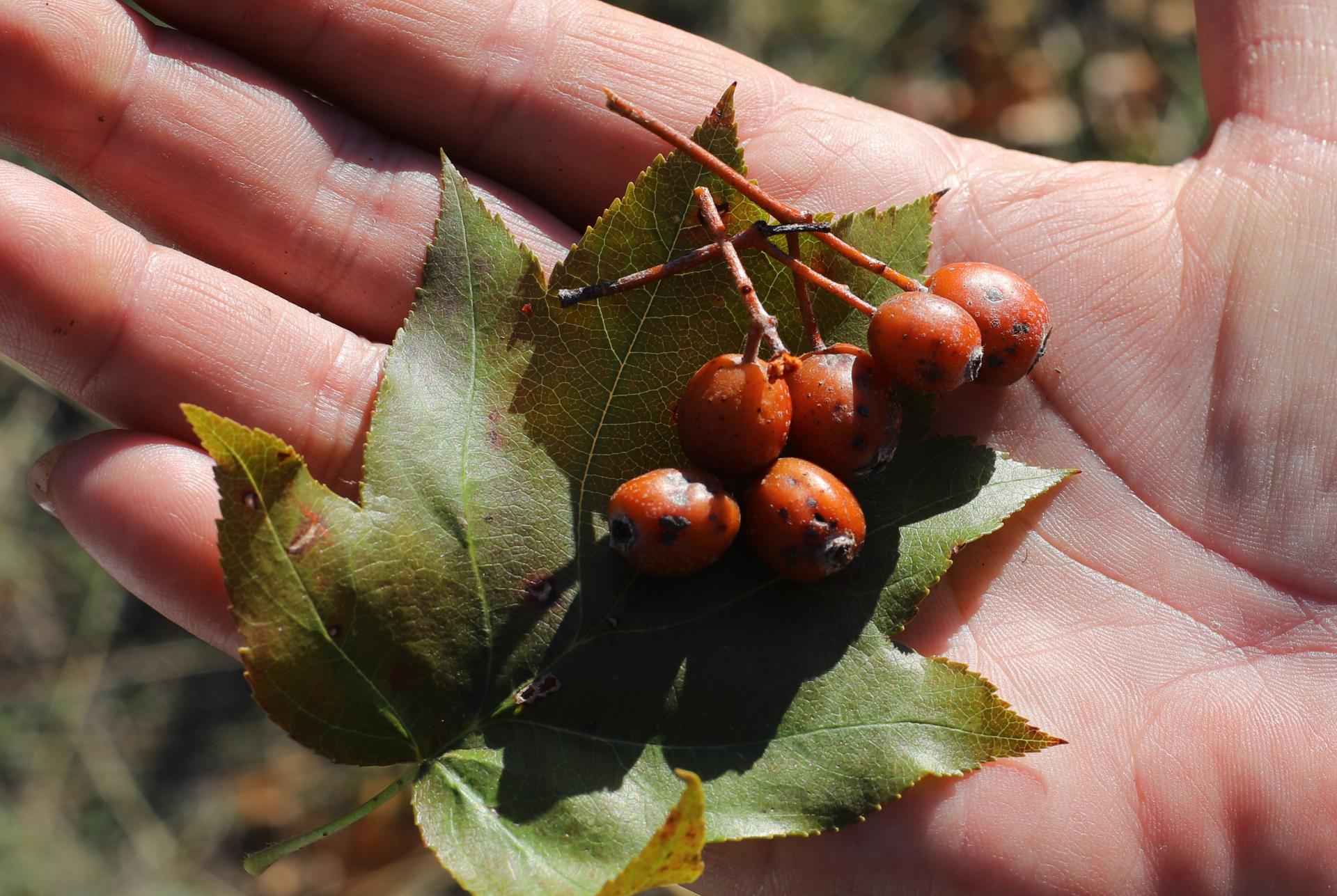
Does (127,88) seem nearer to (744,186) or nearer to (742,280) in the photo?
(744,186)


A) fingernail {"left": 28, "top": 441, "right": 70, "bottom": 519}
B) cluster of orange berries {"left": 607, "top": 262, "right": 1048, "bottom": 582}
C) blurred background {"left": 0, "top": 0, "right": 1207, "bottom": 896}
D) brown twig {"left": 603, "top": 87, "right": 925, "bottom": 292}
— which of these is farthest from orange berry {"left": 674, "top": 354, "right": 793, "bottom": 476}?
blurred background {"left": 0, "top": 0, "right": 1207, "bottom": 896}

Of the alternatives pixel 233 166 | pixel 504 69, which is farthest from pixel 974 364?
pixel 233 166

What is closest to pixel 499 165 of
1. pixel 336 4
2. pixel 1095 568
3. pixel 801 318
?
pixel 336 4

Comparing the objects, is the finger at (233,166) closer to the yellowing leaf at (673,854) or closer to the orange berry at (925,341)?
the orange berry at (925,341)

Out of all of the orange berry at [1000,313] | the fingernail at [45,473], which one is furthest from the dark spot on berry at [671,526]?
the fingernail at [45,473]

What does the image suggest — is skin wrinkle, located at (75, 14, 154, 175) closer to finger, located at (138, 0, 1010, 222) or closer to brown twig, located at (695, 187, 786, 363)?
finger, located at (138, 0, 1010, 222)
